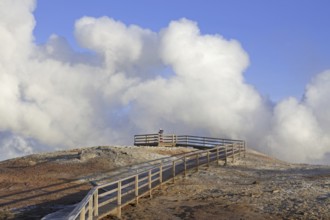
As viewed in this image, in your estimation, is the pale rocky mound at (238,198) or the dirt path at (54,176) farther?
the dirt path at (54,176)

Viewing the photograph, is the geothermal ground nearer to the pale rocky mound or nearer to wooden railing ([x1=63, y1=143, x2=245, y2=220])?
the pale rocky mound

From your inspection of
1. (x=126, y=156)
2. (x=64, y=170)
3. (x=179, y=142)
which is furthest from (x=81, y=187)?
(x=179, y=142)

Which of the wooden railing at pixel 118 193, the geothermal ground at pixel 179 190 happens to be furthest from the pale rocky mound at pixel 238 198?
the wooden railing at pixel 118 193

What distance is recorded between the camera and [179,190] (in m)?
23.8

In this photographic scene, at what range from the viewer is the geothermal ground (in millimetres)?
18312

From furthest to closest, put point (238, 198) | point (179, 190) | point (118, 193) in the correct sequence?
1. point (179, 190)
2. point (238, 198)
3. point (118, 193)

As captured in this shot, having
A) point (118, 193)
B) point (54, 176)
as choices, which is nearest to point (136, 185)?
point (118, 193)

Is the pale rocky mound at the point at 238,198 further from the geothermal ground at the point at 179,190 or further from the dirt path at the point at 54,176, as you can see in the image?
the dirt path at the point at 54,176

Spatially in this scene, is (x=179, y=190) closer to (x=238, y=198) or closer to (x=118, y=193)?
(x=238, y=198)

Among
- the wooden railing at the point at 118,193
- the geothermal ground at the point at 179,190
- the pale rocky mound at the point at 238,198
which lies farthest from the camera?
the geothermal ground at the point at 179,190

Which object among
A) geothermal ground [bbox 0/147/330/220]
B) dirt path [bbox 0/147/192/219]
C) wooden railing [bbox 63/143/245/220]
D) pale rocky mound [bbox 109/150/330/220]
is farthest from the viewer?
dirt path [bbox 0/147/192/219]

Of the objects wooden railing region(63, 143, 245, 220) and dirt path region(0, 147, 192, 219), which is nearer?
wooden railing region(63, 143, 245, 220)

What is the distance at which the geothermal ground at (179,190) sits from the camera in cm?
1831

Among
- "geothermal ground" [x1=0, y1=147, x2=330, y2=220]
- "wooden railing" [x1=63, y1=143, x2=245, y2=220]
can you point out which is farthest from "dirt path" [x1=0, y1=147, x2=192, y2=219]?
"wooden railing" [x1=63, y1=143, x2=245, y2=220]
